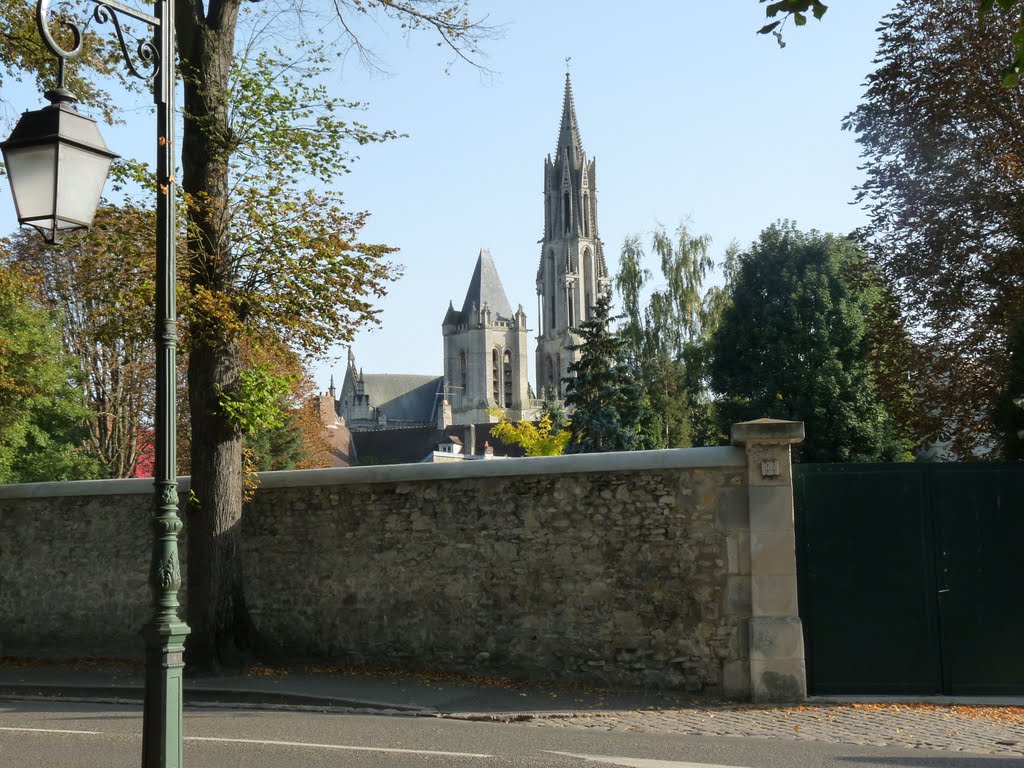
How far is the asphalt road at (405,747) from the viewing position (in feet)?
26.7

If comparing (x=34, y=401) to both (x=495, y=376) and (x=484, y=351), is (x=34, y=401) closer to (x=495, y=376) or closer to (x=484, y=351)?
(x=484, y=351)

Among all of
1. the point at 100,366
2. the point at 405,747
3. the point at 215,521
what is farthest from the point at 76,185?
the point at 100,366

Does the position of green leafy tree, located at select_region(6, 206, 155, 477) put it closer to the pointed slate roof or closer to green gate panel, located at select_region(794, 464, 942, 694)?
green gate panel, located at select_region(794, 464, 942, 694)

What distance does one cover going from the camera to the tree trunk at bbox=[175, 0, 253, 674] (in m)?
13.7

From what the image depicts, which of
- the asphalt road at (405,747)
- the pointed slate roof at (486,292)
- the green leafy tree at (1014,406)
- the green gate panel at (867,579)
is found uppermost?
the pointed slate roof at (486,292)

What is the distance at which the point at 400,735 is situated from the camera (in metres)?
9.44

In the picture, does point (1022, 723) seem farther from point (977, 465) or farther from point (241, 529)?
point (241, 529)

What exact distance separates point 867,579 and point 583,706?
3372mm

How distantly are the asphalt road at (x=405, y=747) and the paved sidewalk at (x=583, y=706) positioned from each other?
517mm

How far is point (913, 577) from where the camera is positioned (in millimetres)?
11938

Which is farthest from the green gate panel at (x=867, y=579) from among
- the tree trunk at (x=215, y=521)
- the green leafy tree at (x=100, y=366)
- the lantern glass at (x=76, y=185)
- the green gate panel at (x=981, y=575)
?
the green leafy tree at (x=100, y=366)

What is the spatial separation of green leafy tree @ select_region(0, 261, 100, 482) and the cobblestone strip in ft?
39.3

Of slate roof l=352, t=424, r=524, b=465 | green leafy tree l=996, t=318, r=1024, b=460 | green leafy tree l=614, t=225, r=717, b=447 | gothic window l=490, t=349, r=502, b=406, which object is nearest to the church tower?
gothic window l=490, t=349, r=502, b=406

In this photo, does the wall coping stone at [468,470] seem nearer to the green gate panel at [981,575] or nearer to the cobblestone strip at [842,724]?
the green gate panel at [981,575]
